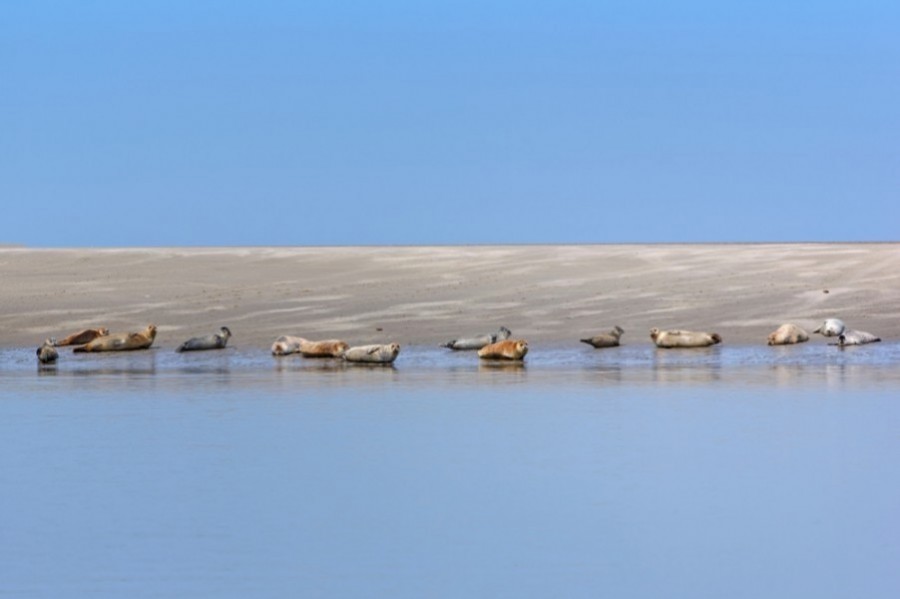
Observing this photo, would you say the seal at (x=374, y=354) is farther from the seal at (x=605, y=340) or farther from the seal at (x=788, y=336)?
the seal at (x=788, y=336)

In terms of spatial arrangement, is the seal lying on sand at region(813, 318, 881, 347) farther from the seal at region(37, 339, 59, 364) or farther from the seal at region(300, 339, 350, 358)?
the seal at region(37, 339, 59, 364)

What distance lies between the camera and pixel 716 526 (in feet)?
18.6

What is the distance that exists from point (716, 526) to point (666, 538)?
0.30 metres

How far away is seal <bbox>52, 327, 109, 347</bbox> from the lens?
14945mm

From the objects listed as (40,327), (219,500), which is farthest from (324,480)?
(40,327)

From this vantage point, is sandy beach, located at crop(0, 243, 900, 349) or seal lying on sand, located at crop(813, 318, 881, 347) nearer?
seal lying on sand, located at crop(813, 318, 881, 347)

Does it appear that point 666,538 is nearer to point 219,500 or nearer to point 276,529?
point 276,529

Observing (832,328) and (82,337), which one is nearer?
(832,328)

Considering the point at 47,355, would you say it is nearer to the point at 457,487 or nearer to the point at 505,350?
the point at 505,350

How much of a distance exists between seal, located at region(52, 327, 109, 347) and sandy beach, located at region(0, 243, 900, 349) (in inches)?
21.9

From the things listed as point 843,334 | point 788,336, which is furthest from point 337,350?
point 843,334

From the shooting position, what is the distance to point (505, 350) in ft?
43.0

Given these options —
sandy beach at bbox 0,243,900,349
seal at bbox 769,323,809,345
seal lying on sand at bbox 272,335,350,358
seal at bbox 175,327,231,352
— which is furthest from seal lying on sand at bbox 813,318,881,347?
seal at bbox 175,327,231,352

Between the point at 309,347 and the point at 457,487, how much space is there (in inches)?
287
